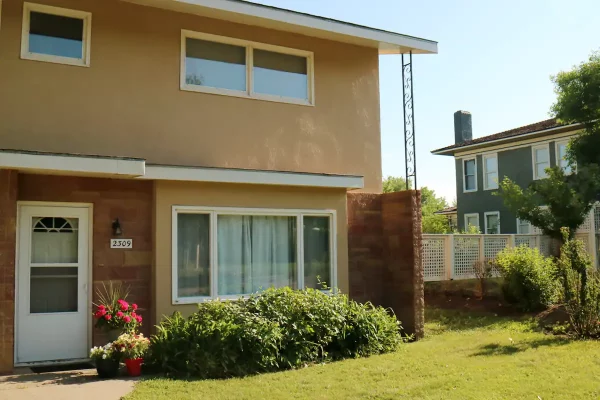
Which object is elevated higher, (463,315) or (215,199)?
(215,199)

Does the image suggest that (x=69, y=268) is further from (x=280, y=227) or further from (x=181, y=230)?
(x=280, y=227)

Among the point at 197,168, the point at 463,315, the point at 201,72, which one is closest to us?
the point at 197,168

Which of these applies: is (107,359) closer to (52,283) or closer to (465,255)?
(52,283)

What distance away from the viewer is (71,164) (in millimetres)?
8711

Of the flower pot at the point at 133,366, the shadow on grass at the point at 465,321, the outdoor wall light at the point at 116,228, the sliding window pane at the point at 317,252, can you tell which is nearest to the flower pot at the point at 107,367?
the flower pot at the point at 133,366

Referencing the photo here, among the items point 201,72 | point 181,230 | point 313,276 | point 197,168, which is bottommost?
point 313,276

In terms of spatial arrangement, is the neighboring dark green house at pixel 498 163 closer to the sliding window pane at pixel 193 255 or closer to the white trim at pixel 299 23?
the white trim at pixel 299 23

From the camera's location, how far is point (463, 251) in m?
16.5

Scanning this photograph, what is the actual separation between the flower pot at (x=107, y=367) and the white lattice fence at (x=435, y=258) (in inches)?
368

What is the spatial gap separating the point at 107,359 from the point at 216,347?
4.65ft

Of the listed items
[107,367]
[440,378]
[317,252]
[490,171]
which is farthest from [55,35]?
[490,171]

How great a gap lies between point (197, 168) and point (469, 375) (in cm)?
499

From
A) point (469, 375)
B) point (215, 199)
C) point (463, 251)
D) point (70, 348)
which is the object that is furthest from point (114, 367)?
point (463, 251)

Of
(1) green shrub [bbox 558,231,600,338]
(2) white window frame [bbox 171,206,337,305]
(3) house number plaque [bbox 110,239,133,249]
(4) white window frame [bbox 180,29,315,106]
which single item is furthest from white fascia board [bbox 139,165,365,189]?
(1) green shrub [bbox 558,231,600,338]
